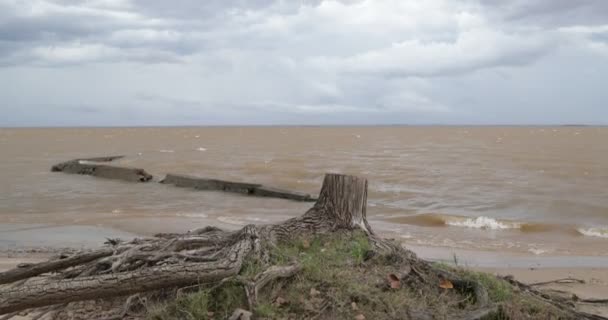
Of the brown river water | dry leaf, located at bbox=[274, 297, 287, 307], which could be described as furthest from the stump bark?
the brown river water

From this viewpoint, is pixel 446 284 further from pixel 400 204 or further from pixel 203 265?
pixel 400 204

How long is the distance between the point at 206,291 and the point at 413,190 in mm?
16043

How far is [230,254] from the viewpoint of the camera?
5547mm

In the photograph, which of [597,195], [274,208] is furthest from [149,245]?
[597,195]

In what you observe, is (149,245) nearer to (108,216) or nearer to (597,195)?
(108,216)

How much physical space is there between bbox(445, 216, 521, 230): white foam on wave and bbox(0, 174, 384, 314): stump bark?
799 cm

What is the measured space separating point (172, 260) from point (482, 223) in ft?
34.1

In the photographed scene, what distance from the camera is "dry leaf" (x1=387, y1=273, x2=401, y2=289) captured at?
18.4 feet

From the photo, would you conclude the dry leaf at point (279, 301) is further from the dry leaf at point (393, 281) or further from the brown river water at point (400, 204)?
the brown river water at point (400, 204)

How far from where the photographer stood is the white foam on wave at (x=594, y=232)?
13164 millimetres

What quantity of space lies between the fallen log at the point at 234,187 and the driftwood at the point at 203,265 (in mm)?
10789

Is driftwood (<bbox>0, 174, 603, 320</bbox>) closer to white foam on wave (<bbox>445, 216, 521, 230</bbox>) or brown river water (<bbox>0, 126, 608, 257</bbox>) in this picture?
brown river water (<bbox>0, 126, 608, 257</bbox>)

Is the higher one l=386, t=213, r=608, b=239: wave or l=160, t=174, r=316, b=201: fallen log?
l=160, t=174, r=316, b=201: fallen log

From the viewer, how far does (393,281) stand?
5684mm
